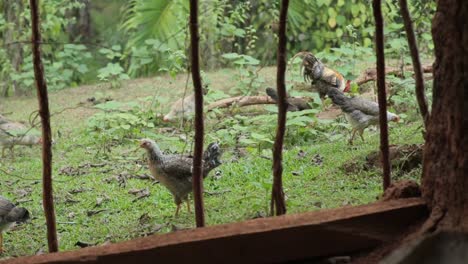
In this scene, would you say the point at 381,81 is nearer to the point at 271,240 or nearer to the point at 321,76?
the point at 271,240

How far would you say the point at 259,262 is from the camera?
2.90 meters

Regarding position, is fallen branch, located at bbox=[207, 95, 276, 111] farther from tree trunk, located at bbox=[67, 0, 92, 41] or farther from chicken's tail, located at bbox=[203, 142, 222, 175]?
tree trunk, located at bbox=[67, 0, 92, 41]

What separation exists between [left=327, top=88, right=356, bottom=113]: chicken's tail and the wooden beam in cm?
359

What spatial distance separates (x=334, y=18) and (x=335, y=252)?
24.6 ft

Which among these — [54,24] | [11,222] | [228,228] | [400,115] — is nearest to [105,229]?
[11,222]

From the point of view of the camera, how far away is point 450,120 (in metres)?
2.98

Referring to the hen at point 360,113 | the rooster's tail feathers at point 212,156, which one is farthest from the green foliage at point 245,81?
the rooster's tail feathers at point 212,156

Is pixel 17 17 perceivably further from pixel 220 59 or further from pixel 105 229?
pixel 105 229

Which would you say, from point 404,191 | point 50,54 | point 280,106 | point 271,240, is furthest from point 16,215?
point 50,54

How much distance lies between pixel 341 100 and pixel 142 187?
73.5 inches

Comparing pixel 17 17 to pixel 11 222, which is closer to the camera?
pixel 11 222

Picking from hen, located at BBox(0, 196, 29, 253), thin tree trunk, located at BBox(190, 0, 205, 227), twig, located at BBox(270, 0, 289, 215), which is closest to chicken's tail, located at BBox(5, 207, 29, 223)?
hen, located at BBox(0, 196, 29, 253)

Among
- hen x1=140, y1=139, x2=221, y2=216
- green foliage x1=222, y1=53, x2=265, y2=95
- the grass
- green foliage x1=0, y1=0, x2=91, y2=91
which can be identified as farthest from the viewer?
green foliage x1=0, y1=0, x2=91, y2=91

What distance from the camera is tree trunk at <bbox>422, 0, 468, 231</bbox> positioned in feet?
9.62
